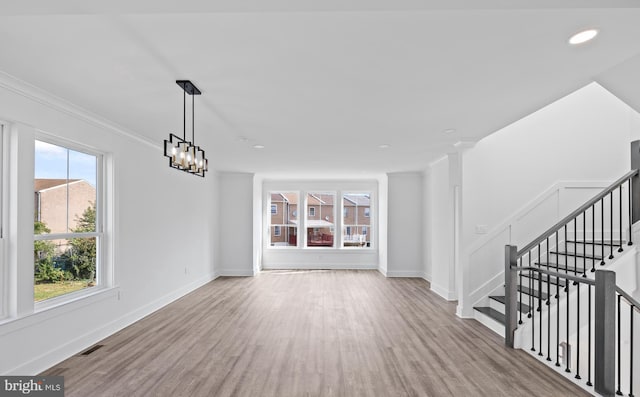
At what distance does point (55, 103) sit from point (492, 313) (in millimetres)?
5591

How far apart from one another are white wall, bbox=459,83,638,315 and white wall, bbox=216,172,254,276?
5.43 m

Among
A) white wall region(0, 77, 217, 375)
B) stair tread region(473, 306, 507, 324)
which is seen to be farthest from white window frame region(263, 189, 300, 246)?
stair tread region(473, 306, 507, 324)

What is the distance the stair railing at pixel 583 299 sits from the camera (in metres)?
2.95

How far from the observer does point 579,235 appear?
5348mm

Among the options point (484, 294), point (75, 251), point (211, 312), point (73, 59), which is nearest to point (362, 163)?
point (484, 294)

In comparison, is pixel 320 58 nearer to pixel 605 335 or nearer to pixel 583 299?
pixel 605 335

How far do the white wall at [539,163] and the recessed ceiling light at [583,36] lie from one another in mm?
3159

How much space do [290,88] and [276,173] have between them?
6.19 m

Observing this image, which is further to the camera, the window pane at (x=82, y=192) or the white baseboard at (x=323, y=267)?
the white baseboard at (x=323, y=267)

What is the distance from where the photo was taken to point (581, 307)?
13.6 ft

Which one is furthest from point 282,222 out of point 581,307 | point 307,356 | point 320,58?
point 320,58

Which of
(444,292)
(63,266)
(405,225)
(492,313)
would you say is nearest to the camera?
(63,266)

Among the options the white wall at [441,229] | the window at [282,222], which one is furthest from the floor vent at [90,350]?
the window at [282,222]

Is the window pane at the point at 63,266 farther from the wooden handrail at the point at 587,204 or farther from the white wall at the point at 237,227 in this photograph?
the wooden handrail at the point at 587,204
